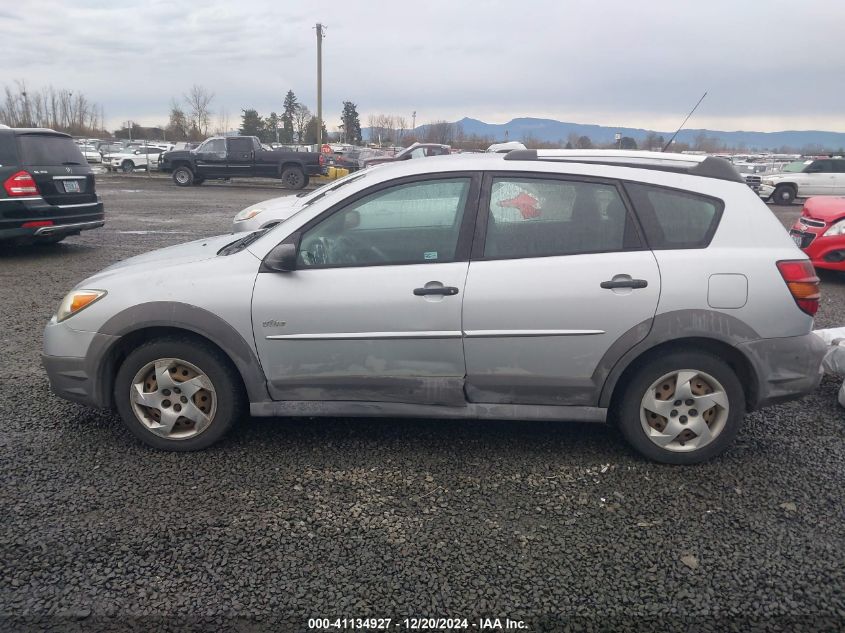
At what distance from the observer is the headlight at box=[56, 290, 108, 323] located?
12.3 ft

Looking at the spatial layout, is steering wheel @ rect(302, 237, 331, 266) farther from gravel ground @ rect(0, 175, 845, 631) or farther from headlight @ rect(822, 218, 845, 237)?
headlight @ rect(822, 218, 845, 237)

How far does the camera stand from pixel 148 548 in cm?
288

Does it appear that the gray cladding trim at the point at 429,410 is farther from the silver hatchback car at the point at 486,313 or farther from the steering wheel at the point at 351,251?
the steering wheel at the point at 351,251

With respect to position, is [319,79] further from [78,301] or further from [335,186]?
[78,301]

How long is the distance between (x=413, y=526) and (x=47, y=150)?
350 inches

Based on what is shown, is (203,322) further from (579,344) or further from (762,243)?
(762,243)

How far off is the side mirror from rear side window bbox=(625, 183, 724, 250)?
6.11ft

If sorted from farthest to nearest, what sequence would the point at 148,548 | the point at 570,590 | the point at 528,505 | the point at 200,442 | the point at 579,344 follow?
the point at 200,442 < the point at 579,344 < the point at 528,505 < the point at 148,548 < the point at 570,590

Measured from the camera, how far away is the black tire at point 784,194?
23.6 meters

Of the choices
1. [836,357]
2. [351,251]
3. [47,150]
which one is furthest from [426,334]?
[47,150]

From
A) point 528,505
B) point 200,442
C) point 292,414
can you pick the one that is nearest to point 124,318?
point 200,442

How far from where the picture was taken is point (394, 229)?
12.2 ft

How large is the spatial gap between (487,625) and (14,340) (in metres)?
5.18

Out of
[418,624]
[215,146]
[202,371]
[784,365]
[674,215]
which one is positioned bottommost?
[418,624]
